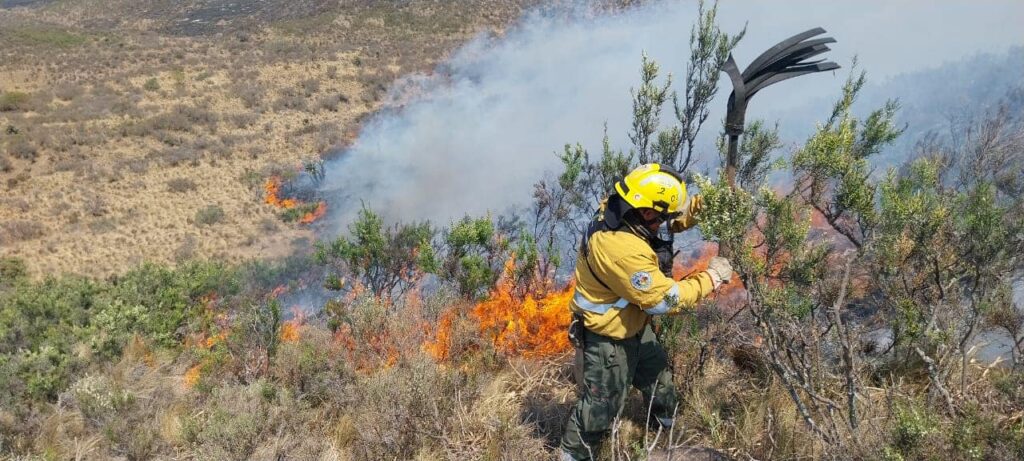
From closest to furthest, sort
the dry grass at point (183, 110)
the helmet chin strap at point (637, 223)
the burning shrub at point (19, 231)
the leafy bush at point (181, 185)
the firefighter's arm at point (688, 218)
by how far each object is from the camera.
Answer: the helmet chin strap at point (637, 223) < the firefighter's arm at point (688, 218) < the burning shrub at point (19, 231) < the dry grass at point (183, 110) < the leafy bush at point (181, 185)

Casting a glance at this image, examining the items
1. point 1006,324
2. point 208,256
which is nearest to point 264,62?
point 208,256

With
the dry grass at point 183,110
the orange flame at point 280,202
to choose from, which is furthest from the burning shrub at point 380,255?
the orange flame at point 280,202

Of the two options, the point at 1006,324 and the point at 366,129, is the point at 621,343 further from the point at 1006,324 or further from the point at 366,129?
the point at 366,129

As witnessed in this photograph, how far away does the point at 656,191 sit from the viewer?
111 inches

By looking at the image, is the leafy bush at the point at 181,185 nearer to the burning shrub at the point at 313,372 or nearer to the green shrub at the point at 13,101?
the green shrub at the point at 13,101

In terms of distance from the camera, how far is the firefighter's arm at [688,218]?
3096mm

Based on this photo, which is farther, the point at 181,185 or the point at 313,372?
the point at 181,185

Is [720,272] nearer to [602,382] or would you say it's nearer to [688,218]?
[688,218]

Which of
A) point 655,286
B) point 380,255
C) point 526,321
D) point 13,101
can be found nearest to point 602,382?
point 655,286

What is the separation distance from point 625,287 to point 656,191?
500mm

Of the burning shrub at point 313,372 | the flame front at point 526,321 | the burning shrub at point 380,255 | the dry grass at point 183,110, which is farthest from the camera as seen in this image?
the dry grass at point 183,110

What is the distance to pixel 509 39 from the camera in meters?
27.0

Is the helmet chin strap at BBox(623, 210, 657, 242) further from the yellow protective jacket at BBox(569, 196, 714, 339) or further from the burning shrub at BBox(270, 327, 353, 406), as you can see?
the burning shrub at BBox(270, 327, 353, 406)

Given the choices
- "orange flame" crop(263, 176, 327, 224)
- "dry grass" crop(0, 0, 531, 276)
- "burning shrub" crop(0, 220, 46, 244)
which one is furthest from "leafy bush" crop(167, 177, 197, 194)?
"burning shrub" crop(0, 220, 46, 244)
